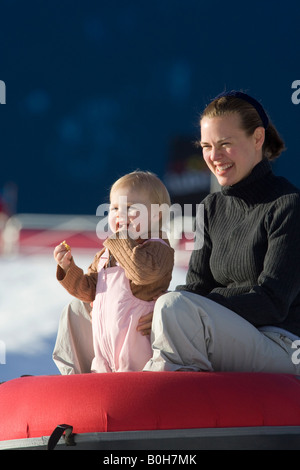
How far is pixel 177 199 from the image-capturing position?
10109mm

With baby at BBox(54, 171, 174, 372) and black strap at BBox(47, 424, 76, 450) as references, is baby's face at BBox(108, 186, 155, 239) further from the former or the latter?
black strap at BBox(47, 424, 76, 450)

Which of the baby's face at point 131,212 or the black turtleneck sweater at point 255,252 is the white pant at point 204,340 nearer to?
the black turtleneck sweater at point 255,252

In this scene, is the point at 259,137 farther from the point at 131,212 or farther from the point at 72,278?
the point at 72,278

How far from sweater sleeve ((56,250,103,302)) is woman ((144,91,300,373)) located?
0.93 ft

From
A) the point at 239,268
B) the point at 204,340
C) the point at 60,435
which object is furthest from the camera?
the point at 239,268

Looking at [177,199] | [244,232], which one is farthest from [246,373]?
[177,199]

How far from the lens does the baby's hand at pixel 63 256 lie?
1970 millimetres

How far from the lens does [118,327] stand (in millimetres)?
1854

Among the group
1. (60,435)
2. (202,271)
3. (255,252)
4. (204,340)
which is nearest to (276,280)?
(255,252)

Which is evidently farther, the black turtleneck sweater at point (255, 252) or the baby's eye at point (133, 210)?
the baby's eye at point (133, 210)

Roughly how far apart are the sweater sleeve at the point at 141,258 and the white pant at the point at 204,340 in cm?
15

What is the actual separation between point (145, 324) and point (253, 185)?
0.48 m

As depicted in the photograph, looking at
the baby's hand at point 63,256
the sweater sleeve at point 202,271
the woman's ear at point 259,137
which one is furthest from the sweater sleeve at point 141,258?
the woman's ear at point 259,137

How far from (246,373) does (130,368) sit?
0.32 m
